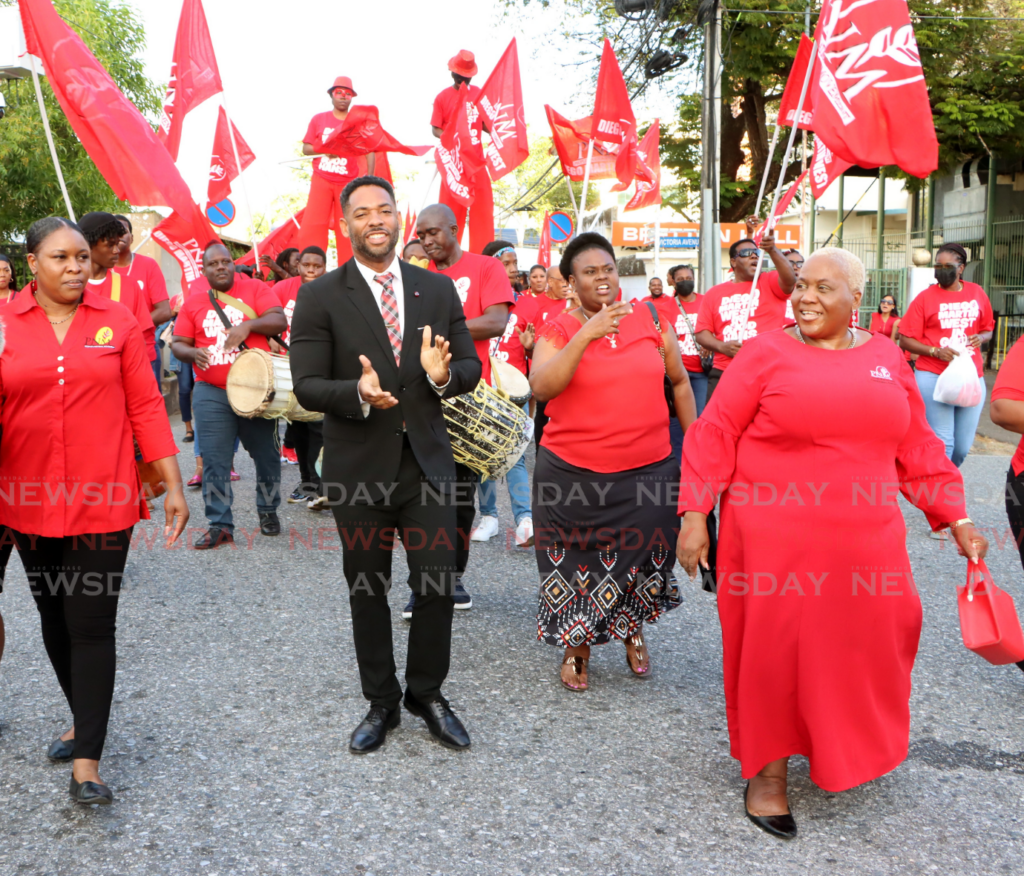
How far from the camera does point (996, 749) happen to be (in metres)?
3.88

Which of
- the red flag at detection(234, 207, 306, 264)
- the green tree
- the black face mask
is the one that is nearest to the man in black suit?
the black face mask

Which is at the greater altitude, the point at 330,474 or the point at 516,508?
the point at 330,474

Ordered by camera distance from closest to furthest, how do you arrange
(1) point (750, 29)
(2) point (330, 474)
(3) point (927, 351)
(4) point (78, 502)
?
1. (4) point (78, 502)
2. (2) point (330, 474)
3. (3) point (927, 351)
4. (1) point (750, 29)

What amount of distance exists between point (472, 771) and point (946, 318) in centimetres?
605

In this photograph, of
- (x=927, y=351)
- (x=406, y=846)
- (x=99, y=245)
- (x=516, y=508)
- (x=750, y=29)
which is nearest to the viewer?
(x=406, y=846)

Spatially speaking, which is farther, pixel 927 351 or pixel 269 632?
pixel 927 351

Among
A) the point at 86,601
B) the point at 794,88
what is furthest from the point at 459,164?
the point at 86,601

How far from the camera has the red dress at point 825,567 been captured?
3225 millimetres

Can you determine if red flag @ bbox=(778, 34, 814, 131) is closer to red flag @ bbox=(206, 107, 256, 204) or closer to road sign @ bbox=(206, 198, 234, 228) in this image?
red flag @ bbox=(206, 107, 256, 204)

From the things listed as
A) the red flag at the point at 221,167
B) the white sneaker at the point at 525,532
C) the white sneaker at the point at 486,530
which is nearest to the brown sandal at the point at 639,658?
the white sneaker at the point at 525,532

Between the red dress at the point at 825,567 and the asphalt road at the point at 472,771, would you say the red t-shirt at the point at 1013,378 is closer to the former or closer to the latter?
the red dress at the point at 825,567

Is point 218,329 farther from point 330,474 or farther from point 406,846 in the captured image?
point 406,846

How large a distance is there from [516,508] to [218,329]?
2.58m

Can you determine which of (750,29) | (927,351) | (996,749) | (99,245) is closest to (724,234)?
(750,29)
